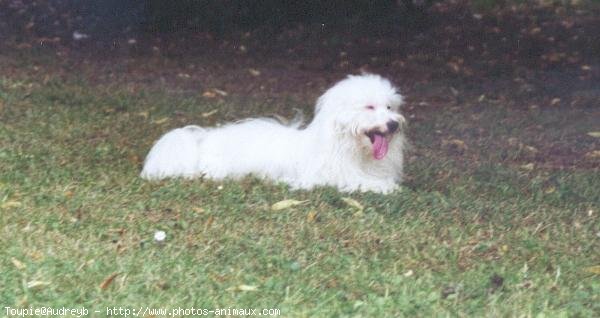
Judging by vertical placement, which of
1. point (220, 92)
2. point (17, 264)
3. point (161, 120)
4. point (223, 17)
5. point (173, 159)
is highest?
point (17, 264)

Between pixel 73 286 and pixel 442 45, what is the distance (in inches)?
422

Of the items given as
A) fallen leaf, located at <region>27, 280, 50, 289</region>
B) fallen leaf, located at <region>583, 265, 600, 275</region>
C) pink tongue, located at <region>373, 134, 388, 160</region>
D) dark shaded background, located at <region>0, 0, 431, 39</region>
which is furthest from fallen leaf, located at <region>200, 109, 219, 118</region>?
fallen leaf, located at <region>27, 280, 50, 289</region>

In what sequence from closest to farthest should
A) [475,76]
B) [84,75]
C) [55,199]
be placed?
[55,199]
[84,75]
[475,76]

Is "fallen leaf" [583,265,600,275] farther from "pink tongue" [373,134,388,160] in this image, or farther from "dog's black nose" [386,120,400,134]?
"pink tongue" [373,134,388,160]

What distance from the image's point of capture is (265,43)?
50.5ft

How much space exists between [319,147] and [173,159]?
1100 millimetres

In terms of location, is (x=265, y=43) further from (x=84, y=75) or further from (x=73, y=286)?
(x=73, y=286)

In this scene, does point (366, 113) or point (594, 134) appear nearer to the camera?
point (366, 113)

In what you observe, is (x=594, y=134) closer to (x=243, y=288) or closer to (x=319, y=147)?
(x=319, y=147)

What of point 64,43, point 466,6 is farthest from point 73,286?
point 466,6

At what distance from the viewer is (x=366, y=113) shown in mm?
7477

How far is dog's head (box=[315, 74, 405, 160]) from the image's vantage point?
7.46m

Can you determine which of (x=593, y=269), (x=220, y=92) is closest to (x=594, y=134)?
(x=220, y=92)

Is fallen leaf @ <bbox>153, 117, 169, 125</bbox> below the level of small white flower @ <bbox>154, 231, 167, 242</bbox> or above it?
below
